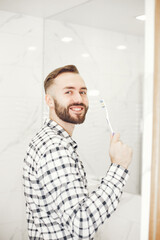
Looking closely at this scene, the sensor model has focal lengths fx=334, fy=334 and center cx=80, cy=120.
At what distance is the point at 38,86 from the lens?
231 centimetres

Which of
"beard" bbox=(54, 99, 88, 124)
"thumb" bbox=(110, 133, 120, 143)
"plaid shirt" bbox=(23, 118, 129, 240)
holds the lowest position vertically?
"plaid shirt" bbox=(23, 118, 129, 240)

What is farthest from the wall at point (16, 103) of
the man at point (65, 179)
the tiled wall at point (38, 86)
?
the man at point (65, 179)

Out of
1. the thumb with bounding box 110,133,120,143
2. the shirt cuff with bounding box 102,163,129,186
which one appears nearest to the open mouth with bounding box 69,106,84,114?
the thumb with bounding box 110,133,120,143

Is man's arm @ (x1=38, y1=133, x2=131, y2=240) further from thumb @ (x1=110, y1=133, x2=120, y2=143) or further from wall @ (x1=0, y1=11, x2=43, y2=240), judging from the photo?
wall @ (x1=0, y1=11, x2=43, y2=240)

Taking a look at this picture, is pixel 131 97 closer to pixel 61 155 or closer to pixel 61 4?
pixel 61 155

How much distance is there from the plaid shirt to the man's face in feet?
0.55

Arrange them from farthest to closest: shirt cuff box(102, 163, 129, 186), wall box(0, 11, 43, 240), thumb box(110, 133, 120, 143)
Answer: wall box(0, 11, 43, 240)
thumb box(110, 133, 120, 143)
shirt cuff box(102, 163, 129, 186)

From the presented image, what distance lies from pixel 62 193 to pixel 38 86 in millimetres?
1086

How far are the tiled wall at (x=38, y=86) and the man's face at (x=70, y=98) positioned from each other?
2.0 inches

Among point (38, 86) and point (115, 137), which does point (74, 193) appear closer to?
point (115, 137)

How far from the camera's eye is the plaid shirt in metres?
1.38

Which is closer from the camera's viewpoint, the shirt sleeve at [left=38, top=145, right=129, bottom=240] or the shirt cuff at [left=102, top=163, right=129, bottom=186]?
the shirt sleeve at [left=38, top=145, right=129, bottom=240]

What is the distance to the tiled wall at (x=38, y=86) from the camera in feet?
5.64

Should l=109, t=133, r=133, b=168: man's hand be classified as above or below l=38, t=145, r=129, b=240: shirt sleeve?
above
